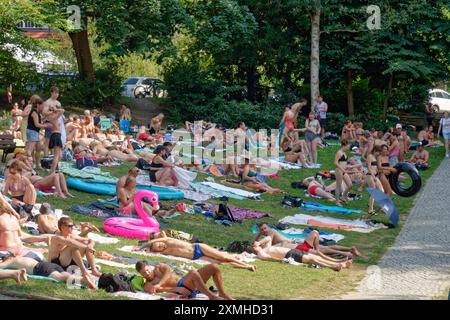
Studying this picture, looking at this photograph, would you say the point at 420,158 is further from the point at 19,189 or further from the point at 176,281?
the point at 176,281

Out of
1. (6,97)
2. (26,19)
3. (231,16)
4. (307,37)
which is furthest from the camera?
(307,37)

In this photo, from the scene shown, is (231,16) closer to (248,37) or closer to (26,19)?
(248,37)

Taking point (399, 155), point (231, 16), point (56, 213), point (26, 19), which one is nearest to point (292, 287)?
point (56, 213)

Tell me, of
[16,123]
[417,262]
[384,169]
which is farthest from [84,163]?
[417,262]

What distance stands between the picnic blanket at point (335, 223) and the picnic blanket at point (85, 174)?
411 centimetres

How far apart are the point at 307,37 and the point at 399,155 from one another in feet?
43.6

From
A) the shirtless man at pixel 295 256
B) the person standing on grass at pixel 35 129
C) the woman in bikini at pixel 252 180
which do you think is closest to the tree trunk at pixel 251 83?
the woman in bikini at pixel 252 180

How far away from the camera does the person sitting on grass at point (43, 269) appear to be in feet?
35.7

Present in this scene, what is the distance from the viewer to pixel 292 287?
12102 mm

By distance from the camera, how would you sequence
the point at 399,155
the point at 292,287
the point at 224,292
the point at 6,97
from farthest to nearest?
the point at 6,97
the point at 399,155
the point at 292,287
the point at 224,292

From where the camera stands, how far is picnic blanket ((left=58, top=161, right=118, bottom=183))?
19062 mm

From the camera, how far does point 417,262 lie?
1417 centimetres

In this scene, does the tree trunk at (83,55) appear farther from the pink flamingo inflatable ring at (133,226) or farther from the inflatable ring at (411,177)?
the pink flamingo inflatable ring at (133,226)

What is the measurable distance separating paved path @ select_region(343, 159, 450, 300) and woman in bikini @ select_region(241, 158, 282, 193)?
11.4 feet
